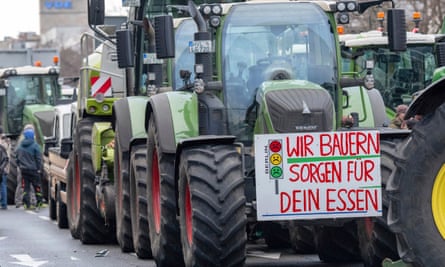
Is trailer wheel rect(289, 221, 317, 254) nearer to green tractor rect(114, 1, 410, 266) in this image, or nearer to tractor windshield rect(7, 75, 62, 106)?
green tractor rect(114, 1, 410, 266)

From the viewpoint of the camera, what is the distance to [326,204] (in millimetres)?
13188

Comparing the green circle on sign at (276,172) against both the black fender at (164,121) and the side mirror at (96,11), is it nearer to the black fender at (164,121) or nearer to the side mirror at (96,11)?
the black fender at (164,121)

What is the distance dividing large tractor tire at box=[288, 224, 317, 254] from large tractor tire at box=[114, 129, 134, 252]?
2045 millimetres

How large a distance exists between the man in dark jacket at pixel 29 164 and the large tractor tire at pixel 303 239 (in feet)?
50.2

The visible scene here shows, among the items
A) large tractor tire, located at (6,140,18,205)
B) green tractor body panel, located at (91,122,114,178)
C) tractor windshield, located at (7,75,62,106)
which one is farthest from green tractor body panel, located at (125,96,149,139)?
tractor windshield, located at (7,75,62,106)

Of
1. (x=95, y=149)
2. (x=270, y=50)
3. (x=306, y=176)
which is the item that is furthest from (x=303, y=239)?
(x=95, y=149)

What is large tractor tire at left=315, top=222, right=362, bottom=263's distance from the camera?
50.5 ft

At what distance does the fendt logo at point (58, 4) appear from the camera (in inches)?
7023

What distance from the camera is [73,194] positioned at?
2231 cm

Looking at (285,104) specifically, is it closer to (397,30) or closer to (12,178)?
(397,30)

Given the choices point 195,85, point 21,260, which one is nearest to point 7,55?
point 21,260

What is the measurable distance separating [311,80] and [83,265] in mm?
3743

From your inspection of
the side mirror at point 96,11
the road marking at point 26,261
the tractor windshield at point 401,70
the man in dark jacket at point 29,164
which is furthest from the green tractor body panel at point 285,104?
the man in dark jacket at point 29,164

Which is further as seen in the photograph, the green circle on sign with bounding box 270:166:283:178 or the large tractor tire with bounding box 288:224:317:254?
the large tractor tire with bounding box 288:224:317:254
